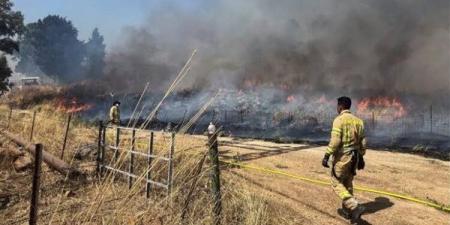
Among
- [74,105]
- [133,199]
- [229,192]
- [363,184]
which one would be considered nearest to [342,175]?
[229,192]

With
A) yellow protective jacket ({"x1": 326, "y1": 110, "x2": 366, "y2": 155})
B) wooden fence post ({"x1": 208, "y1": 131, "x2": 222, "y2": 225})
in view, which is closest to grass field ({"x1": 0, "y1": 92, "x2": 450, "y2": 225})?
wooden fence post ({"x1": 208, "y1": 131, "x2": 222, "y2": 225})

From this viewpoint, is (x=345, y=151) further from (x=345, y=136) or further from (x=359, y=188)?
(x=359, y=188)

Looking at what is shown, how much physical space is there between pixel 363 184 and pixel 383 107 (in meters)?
15.2

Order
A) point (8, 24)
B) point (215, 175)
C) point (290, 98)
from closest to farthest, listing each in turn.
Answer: point (215, 175)
point (290, 98)
point (8, 24)

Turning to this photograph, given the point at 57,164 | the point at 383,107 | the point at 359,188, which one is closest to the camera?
the point at 57,164

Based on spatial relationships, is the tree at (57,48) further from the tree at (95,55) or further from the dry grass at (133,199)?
the dry grass at (133,199)

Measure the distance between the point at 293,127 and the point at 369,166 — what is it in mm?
10714

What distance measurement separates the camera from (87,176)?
26.7 ft

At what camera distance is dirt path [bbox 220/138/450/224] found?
24.2 feet

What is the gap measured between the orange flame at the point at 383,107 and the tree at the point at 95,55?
3050 centimetres

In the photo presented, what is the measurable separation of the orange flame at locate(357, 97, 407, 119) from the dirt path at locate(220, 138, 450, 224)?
9618 mm

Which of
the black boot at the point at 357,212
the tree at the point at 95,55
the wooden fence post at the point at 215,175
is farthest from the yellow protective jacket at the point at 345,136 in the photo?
the tree at the point at 95,55

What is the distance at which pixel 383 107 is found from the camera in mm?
23453

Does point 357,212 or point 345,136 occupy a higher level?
point 345,136
